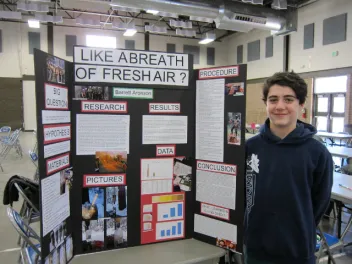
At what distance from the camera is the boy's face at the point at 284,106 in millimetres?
1395

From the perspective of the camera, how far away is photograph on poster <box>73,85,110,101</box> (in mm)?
1641

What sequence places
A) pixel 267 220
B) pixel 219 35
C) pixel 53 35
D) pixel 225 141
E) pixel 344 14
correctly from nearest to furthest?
pixel 267 220 < pixel 225 141 < pixel 344 14 < pixel 53 35 < pixel 219 35

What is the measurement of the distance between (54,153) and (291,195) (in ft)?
4.07

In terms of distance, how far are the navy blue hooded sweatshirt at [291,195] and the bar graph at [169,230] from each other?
0.56m

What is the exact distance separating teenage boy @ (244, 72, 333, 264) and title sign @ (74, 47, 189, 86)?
598mm

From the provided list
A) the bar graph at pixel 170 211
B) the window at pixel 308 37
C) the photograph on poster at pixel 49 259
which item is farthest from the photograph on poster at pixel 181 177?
the window at pixel 308 37

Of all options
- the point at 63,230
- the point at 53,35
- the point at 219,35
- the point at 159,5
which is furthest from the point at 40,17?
the point at 63,230

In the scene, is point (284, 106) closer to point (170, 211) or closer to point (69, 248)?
point (170, 211)

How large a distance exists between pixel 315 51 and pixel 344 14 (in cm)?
152

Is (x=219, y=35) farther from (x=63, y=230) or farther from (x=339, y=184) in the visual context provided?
(x=63, y=230)

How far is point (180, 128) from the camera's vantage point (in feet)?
6.00

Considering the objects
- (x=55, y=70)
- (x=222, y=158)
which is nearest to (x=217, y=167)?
(x=222, y=158)

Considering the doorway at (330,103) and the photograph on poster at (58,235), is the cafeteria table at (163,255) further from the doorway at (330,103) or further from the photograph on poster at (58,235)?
the doorway at (330,103)

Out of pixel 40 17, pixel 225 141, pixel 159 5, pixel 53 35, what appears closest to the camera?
pixel 225 141
